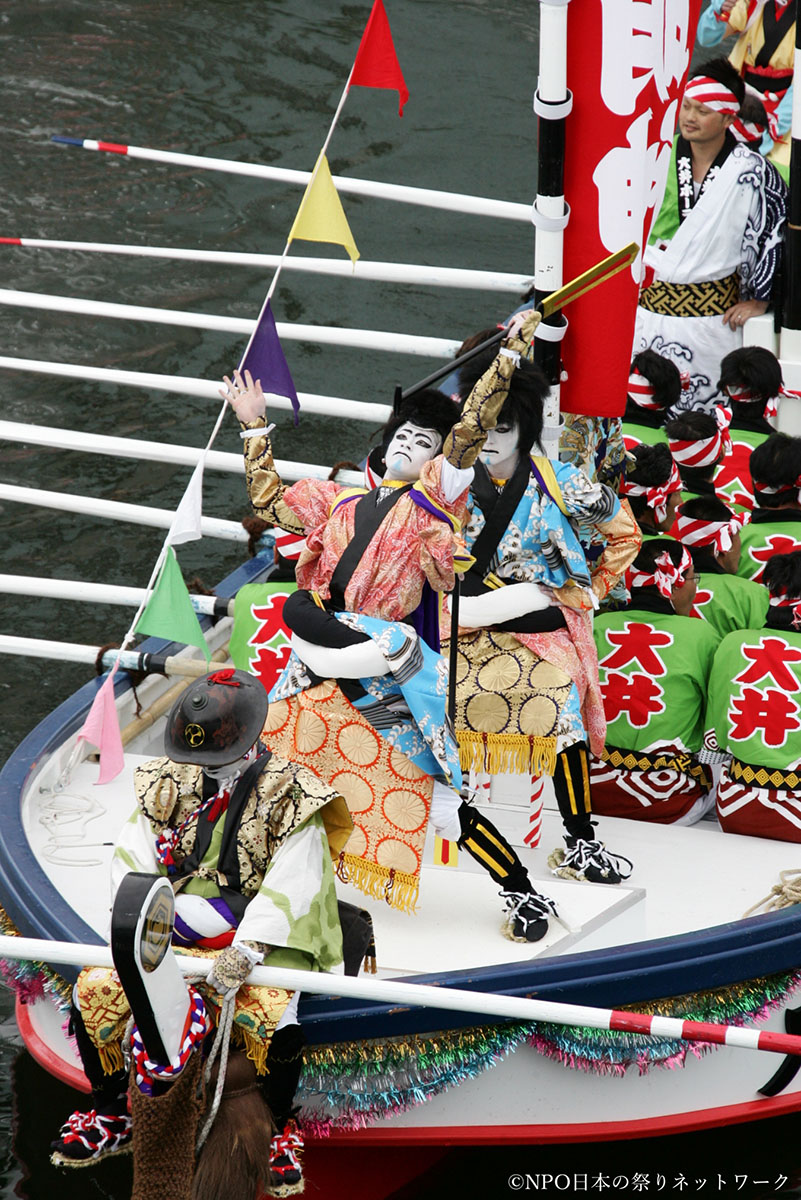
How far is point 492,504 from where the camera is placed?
15.5 ft

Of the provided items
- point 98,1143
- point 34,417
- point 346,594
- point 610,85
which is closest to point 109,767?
point 346,594

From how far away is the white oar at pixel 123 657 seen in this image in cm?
539

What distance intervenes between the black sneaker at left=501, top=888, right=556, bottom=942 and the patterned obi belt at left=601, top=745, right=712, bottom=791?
864 millimetres

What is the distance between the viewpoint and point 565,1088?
14.4ft

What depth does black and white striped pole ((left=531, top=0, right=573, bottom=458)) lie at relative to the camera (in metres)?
4.53

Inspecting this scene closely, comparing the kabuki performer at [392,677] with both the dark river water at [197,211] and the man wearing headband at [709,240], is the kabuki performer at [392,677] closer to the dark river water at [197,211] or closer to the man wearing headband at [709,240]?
the man wearing headband at [709,240]

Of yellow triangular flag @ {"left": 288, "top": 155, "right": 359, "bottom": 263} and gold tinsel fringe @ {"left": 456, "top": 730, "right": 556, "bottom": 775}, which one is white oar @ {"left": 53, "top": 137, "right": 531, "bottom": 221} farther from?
gold tinsel fringe @ {"left": 456, "top": 730, "right": 556, "bottom": 775}

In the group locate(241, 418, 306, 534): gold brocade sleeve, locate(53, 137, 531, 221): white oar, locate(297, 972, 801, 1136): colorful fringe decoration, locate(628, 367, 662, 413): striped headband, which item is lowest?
locate(297, 972, 801, 1136): colorful fringe decoration

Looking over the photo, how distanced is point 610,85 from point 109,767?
94.6 inches

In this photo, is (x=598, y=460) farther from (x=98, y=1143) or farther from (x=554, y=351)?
(x=98, y=1143)

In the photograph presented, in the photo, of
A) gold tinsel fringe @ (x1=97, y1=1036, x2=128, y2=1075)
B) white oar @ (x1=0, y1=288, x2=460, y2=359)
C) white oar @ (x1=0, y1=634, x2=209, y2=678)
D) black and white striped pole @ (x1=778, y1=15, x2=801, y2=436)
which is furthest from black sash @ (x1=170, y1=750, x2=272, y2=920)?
black and white striped pole @ (x1=778, y1=15, x2=801, y2=436)

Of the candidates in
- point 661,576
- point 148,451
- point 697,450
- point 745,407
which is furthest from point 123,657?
point 745,407

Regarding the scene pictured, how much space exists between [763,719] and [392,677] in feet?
4.25

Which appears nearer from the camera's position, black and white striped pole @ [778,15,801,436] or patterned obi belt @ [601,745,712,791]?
patterned obi belt @ [601,745,712,791]
